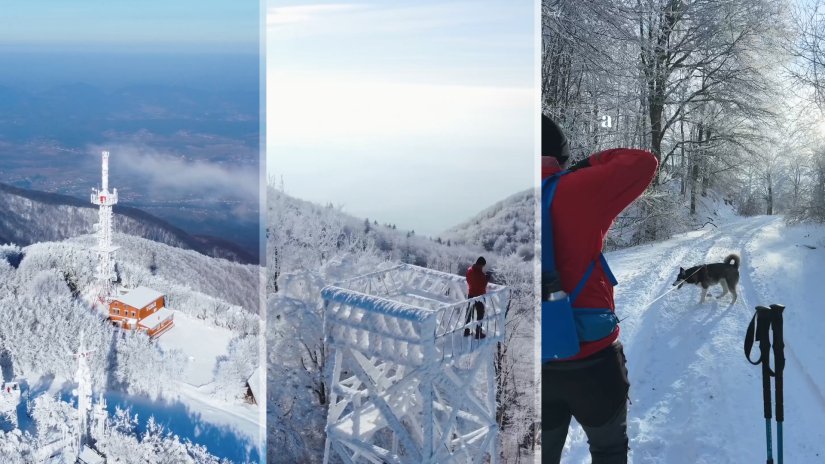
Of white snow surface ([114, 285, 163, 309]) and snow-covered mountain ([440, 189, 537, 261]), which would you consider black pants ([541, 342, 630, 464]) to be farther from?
snow-covered mountain ([440, 189, 537, 261])

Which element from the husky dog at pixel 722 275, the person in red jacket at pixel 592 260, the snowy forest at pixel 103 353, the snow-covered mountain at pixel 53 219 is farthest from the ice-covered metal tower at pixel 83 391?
the husky dog at pixel 722 275

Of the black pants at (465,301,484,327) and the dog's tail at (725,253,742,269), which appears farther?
the dog's tail at (725,253,742,269)

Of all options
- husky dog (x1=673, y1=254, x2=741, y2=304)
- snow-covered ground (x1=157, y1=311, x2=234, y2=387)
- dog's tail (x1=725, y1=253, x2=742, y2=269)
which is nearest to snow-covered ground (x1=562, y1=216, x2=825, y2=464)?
husky dog (x1=673, y1=254, x2=741, y2=304)

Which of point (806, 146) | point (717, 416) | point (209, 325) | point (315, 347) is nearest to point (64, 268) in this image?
point (209, 325)

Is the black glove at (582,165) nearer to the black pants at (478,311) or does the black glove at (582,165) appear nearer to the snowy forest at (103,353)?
the black pants at (478,311)

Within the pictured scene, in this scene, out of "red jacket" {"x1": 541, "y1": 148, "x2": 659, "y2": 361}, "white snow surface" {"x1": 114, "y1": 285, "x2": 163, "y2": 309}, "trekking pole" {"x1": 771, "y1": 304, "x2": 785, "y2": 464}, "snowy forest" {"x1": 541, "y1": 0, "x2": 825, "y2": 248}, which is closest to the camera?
"red jacket" {"x1": 541, "y1": 148, "x2": 659, "y2": 361}

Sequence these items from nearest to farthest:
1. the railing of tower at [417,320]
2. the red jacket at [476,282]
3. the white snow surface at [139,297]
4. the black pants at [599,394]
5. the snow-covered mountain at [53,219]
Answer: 1. the black pants at [599,394]
2. the snow-covered mountain at [53,219]
3. the white snow surface at [139,297]
4. the railing of tower at [417,320]
5. the red jacket at [476,282]
